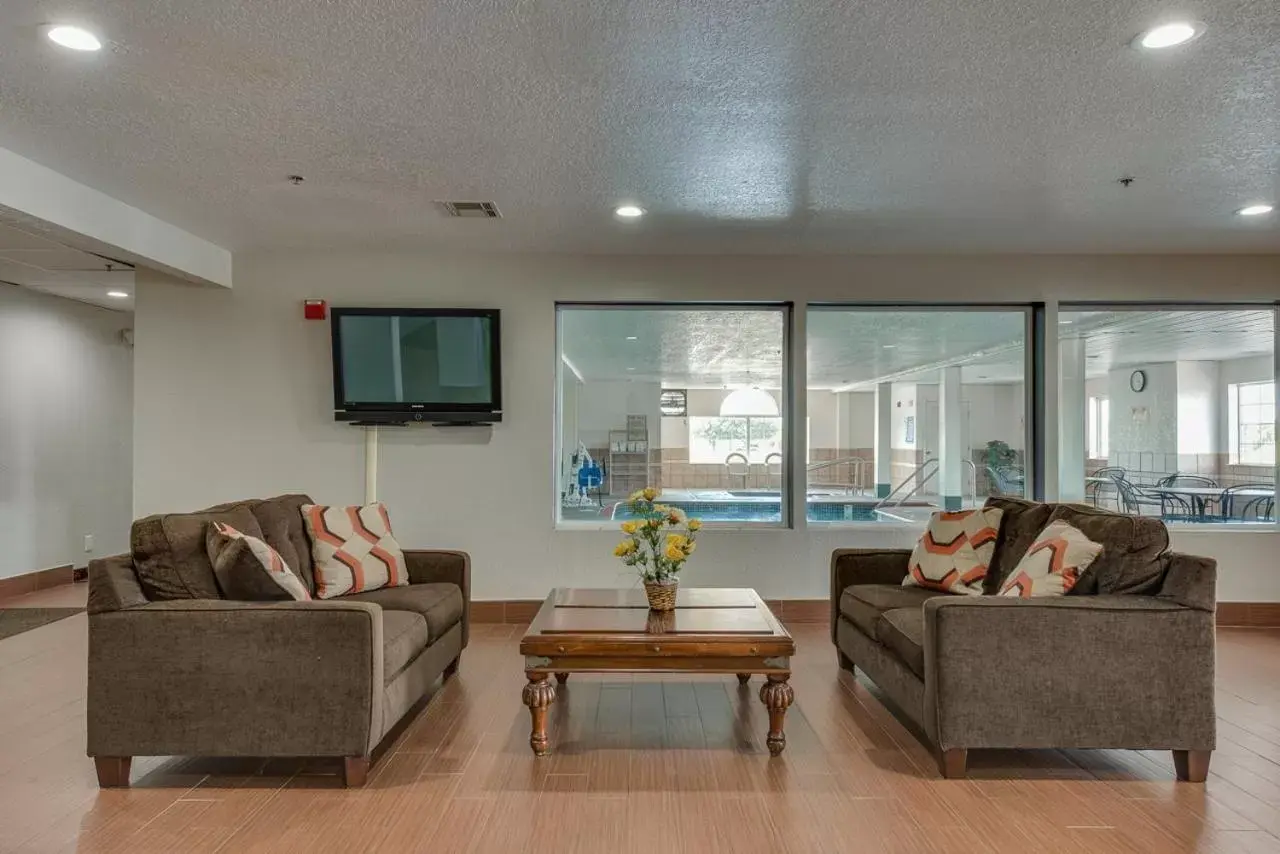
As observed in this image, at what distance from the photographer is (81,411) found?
257 inches

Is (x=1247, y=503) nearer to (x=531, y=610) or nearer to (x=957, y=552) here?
(x=957, y=552)

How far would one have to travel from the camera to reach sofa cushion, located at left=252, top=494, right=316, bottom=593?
11.2 ft

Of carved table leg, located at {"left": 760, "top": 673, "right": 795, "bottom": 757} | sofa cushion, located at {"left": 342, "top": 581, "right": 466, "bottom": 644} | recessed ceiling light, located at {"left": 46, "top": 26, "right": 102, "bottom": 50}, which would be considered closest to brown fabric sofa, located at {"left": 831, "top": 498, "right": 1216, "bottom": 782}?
carved table leg, located at {"left": 760, "top": 673, "right": 795, "bottom": 757}

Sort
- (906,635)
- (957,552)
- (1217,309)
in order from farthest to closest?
(1217,309)
(957,552)
(906,635)

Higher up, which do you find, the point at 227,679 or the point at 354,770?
the point at 227,679

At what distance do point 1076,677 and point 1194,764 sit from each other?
53cm

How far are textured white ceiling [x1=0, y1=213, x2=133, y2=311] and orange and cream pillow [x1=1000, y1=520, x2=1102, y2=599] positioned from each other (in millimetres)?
4544

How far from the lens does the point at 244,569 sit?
2779mm

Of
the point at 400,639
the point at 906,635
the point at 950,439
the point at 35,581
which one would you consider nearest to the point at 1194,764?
the point at 906,635

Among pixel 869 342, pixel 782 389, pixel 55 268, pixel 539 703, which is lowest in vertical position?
pixel 539 703

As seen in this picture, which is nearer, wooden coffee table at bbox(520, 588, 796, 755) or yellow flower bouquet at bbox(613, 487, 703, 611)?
wooden coffee table at bbox(520, 588, 796, 755)

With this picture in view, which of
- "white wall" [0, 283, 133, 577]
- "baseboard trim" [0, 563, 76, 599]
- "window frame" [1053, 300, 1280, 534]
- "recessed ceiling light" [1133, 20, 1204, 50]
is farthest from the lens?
"white wall" [0, 283, 133, 577]

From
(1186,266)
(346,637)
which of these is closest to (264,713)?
(346,637)

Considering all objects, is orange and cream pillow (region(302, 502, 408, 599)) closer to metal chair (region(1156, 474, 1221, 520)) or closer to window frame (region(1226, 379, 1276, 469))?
metal chair (region(1156, 474, 1221, 520))
